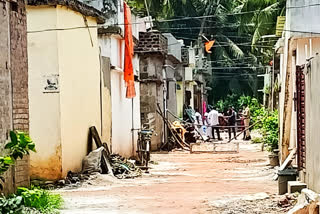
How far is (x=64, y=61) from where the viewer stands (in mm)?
12719

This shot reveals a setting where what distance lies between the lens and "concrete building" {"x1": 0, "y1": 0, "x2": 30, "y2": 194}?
8539 millimetres

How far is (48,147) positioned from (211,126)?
1867 cm

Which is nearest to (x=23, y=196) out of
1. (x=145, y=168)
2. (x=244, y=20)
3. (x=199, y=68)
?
(x=145, y=168)

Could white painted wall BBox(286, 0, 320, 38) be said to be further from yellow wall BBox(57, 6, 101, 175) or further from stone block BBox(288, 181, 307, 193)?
yellow wall BBox(57, 6, 101, 175)

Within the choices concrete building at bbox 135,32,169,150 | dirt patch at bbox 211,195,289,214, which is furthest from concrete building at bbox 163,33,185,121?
dirt patch at bbox 211,195,289,214

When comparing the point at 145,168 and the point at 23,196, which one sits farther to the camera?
the point at 145,168

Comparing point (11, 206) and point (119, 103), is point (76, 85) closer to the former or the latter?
point (119, 103)

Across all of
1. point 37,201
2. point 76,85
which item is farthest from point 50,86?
point 37,201

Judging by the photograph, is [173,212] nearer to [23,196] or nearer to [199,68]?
[23,196]

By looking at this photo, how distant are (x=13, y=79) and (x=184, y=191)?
14.2 feet

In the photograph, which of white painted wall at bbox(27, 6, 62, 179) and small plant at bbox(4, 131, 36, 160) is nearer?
small plant at bbox(4, 131, 36, 160)

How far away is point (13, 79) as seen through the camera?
29.3 feet

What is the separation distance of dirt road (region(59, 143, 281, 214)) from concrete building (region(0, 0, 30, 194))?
39.9 inches

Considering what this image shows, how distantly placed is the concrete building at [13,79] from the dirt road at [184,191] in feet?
3.33
